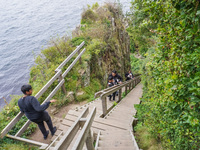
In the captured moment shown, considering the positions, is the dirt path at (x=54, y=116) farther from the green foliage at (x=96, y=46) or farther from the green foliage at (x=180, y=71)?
the green foliage at (x=96, y=46)

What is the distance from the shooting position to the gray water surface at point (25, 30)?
1280 cm

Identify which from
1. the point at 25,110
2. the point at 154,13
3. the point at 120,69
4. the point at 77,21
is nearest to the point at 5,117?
the point at 25,110

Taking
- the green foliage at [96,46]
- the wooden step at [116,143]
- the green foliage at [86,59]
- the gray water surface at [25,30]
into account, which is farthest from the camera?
the gray water surface at [25,30]

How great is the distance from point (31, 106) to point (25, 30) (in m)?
18.4

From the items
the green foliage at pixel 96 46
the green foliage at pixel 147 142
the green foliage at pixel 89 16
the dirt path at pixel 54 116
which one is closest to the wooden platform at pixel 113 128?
the green foliage at pixel 147 142

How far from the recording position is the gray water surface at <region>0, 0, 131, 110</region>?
1280 cm

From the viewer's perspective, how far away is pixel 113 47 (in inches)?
468

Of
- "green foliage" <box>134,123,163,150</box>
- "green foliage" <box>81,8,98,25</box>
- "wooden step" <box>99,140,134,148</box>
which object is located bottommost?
"green foliage" <box>134,123,163,150</box>

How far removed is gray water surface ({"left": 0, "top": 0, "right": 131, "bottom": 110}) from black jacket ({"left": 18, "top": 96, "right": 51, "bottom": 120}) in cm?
403

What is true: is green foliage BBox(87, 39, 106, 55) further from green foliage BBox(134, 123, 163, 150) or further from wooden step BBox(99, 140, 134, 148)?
wooden step BBox(99, 140, 134, 148)

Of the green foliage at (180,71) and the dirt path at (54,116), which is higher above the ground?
the green foliage at (180,71)

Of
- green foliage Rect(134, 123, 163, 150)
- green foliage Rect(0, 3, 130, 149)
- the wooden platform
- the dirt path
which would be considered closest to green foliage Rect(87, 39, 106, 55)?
green foliage Rect(0, 3, 130, 149)

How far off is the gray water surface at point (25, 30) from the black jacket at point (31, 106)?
4.03 m

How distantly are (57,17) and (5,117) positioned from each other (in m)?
20.4
